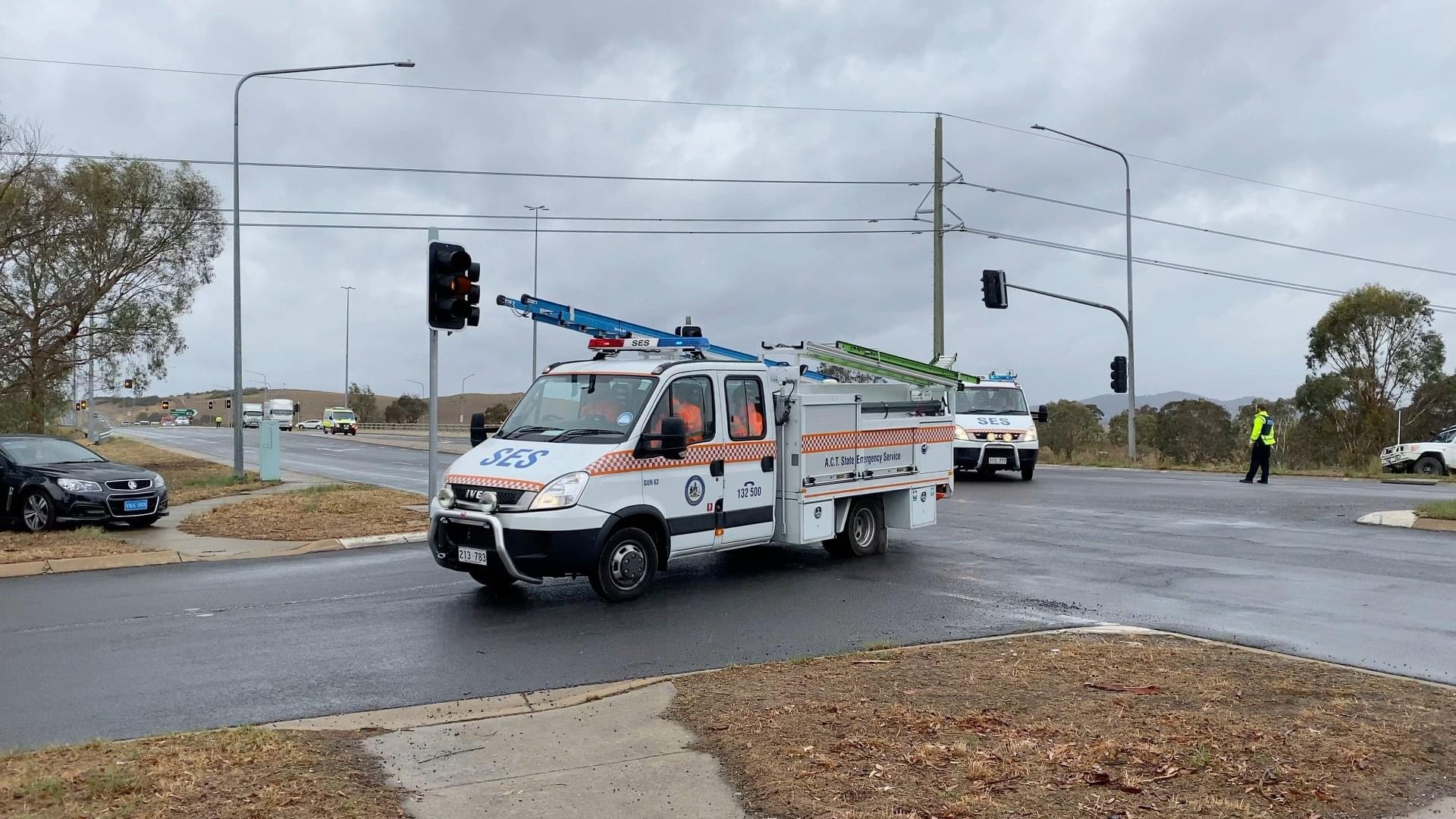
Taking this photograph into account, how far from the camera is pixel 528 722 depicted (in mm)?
5953

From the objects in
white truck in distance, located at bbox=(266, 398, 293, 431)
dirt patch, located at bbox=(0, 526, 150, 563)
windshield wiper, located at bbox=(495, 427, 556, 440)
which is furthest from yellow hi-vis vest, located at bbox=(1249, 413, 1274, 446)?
white truck in distance, located at bbox=(266, 398, 293, 431)

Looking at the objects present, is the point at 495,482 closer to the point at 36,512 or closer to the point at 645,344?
the point at 645,344

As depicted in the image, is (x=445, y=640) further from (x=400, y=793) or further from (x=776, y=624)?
(x=400, y=793)

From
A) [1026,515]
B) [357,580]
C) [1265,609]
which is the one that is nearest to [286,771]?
[357,580]

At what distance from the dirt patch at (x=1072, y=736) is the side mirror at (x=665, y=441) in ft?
9.57

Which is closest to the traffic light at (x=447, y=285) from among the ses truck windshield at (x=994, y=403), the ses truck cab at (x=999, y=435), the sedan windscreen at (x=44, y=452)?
the sedan windscreen at (x=44, y=452)

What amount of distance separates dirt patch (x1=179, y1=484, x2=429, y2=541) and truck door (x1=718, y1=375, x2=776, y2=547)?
20.2ft

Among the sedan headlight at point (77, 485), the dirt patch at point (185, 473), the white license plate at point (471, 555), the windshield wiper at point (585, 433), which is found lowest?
the dirt patch at point (185, 473)

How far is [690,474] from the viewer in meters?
10.2

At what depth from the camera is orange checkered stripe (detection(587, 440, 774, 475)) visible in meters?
9.42

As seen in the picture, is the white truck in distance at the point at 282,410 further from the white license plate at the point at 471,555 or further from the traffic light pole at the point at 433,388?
the white license plate at the point at 471,555

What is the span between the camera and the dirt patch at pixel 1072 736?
4629 millimetres

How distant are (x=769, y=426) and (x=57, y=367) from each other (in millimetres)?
22879

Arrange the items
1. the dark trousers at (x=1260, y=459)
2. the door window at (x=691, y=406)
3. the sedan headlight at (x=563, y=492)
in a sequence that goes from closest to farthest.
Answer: the sedan headlight at (x=563, y=492), the door window at (x=691, y=406), the dark trousers at (x=1260, y=459)
